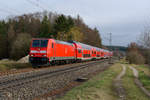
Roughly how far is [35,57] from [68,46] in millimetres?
7528

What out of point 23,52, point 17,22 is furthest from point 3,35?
point 23,52

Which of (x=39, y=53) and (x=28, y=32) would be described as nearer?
(x=39, y=53)

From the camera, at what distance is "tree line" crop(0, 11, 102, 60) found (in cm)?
5044

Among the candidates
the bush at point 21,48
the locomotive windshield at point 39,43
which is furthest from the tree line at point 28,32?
the locomotive windshield at point 39,43

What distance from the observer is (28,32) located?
67938 millimetres

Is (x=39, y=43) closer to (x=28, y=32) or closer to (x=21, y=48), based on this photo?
(x=21, y=48)

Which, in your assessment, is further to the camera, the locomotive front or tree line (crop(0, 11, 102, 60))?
tree line (crop(0, 11, 102, 60))

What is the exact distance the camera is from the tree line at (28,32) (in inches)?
1986

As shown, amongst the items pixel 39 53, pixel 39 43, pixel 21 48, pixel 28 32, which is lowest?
pixel 39 53

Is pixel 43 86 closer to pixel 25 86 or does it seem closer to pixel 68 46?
pixel 25 86

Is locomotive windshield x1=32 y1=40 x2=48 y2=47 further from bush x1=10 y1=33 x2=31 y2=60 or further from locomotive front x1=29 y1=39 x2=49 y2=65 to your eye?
bush x1=10 y1=33 x2=31 y2=60

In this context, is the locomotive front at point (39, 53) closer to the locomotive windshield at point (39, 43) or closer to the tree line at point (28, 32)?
the locomotive windshield at point (39, 43)

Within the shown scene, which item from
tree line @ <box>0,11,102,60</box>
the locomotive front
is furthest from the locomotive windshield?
tree line @ <box>0,11,102,60</box>

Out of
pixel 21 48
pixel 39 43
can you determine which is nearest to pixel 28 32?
pixel 21 48
